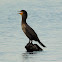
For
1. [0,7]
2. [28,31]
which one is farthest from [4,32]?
[0,7]

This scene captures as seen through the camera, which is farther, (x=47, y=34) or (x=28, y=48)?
(x=47, y=34)

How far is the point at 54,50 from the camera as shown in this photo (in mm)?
13969

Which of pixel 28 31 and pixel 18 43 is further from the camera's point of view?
pixel 18 43

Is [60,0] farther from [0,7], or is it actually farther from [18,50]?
[18,50]

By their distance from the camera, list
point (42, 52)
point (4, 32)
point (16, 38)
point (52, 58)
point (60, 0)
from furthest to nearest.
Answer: point (60, 0) < point (4, 32) < point (16, 38) < point (42, 52) < point (52, 58)

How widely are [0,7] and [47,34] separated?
16910mm

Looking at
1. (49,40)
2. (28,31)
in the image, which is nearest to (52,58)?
(28,31)

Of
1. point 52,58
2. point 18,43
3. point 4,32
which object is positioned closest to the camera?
point 52,58

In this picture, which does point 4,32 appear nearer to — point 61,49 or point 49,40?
point 49,40

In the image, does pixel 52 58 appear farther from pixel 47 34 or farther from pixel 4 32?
pixel 4 32

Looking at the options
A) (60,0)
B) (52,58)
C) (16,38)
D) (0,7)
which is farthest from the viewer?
(60,0)

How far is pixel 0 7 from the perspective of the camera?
3388 centimetres

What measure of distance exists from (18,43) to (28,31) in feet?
3.56

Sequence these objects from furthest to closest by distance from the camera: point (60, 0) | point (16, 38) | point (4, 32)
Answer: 1. point (60, 0)
2. point (4, 32)
3. point (16, 38)
